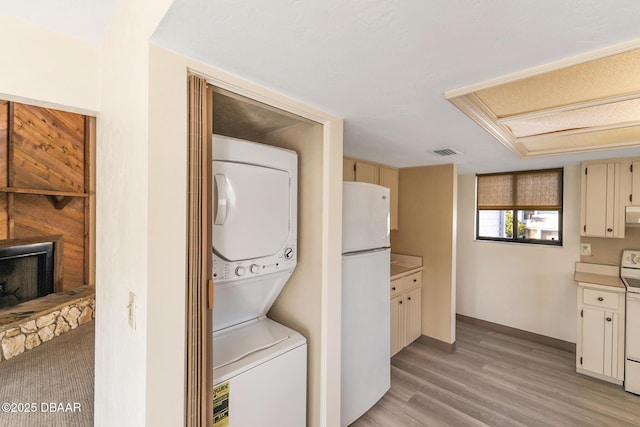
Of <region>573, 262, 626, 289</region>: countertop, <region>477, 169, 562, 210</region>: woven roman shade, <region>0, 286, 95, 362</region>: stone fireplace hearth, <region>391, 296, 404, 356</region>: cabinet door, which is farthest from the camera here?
<region>477, 169, 562, 210</region>: woven roman shade

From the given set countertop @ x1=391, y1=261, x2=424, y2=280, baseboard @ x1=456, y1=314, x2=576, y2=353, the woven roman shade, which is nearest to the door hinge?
countertop @ x1=391, y1=261, x2=424, y2=280

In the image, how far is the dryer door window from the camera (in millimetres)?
1214

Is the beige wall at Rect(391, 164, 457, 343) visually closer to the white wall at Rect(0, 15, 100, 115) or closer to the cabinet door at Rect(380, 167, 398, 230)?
the cabinet door at Rect(380, 167, 398, 230)

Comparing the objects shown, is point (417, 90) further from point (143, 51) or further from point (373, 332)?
point (373, 332)

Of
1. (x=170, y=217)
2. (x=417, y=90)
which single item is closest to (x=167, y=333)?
(x=170, y=217)

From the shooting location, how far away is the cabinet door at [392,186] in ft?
10.5

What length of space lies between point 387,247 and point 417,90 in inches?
52.5

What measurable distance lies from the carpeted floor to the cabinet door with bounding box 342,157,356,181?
9.09ft

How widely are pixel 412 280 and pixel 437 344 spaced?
783 millimetres

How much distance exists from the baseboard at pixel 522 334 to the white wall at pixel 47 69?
14.4ft

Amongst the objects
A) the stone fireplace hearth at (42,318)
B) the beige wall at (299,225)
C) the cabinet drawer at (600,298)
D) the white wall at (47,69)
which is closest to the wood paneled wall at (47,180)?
the stone fireplace hearth at (42,318)

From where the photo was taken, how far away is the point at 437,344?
306 centimetres

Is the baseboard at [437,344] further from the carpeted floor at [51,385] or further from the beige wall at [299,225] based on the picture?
the carpeted floor at [51,385]

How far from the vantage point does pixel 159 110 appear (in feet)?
3.04
